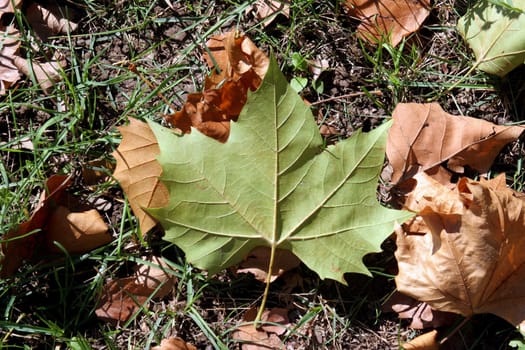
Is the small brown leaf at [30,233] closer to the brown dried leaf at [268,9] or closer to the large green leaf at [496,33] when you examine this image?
the brown dried leaf at [268,9]

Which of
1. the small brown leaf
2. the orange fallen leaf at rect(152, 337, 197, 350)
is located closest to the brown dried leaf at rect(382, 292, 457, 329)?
the orange fallen leaf at rect(152, 337, 197, 350)

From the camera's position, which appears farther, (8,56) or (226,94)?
(8,56)

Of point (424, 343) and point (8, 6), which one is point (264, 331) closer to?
point (424, 343)

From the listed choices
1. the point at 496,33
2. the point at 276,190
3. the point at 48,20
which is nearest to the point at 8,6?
the point at 48,20

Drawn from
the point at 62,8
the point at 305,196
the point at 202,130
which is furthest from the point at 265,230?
the point at 62,8

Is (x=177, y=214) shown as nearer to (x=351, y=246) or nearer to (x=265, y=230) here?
(x=265, y=230)
